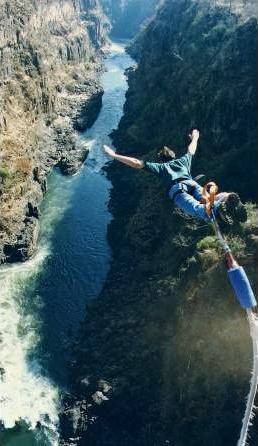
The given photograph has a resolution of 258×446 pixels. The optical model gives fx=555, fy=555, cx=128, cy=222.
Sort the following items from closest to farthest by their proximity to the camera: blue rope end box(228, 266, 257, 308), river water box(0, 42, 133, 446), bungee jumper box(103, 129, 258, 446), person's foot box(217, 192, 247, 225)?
bungee jumper box(103, 129, 258, 446) < blue rope end box(228, 266, 257, 308) < river water box(0, 42, 133, 446) < person's foot box(217, 192, 247, 225)

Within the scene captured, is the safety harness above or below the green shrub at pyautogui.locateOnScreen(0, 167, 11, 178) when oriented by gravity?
above

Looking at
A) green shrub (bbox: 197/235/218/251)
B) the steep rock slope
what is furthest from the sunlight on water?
the steep rock slope

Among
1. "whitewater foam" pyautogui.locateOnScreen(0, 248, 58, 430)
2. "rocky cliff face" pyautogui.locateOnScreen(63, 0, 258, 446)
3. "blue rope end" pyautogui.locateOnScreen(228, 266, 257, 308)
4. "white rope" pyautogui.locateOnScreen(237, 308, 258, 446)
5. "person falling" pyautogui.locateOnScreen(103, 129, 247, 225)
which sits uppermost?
"person falling" pyautogui.locateOnScreen(103, 129, 247, 225)

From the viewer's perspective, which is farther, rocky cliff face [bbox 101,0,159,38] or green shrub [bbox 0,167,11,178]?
rocky cliff face [bbox 101,0,159,38]

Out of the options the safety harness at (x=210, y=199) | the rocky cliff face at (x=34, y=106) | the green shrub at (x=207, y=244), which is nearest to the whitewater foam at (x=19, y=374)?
the rocky cliff face at (x=34, y=106)

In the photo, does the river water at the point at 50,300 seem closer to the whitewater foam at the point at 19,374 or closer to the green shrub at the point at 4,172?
the whitewater foam at the point at 19,374

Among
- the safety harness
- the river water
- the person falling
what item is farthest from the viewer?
the river water

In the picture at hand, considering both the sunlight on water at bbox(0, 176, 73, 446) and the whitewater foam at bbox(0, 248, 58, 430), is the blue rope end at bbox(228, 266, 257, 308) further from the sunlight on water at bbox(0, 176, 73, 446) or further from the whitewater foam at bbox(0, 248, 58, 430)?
the whitewater foam at bbox(0, 248, 58, 430)

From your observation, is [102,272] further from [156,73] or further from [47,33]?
[47,33]
